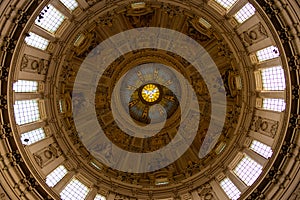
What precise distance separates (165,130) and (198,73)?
6939 millimetres

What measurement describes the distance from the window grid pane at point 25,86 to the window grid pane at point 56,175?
21.8 ft

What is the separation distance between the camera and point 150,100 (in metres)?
41.9

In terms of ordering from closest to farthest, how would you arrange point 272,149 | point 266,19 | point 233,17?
point 266,19, point 272,149, point 233,17

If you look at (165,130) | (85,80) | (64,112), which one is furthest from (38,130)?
(165,130)

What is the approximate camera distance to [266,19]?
25.5m

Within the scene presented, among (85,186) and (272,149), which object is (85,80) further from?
(272,149)

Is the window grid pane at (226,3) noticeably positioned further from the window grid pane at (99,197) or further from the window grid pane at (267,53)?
the window grid pane at (99,197)

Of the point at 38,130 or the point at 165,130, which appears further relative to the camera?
the point at 165,130

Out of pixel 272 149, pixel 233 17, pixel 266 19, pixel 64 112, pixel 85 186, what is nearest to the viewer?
pixel 266 19

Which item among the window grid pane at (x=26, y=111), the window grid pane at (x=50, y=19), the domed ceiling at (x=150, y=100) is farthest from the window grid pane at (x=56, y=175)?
the window grid pane at (x=50, y=19)

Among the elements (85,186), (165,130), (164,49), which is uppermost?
(164,49)

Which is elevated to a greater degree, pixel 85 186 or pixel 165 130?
pixel 165 130

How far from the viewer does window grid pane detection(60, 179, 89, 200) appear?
98.4ft

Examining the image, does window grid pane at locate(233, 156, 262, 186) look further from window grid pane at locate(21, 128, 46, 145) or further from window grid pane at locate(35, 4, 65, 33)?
window grid pane at locate(35, 4, 65, 33)
